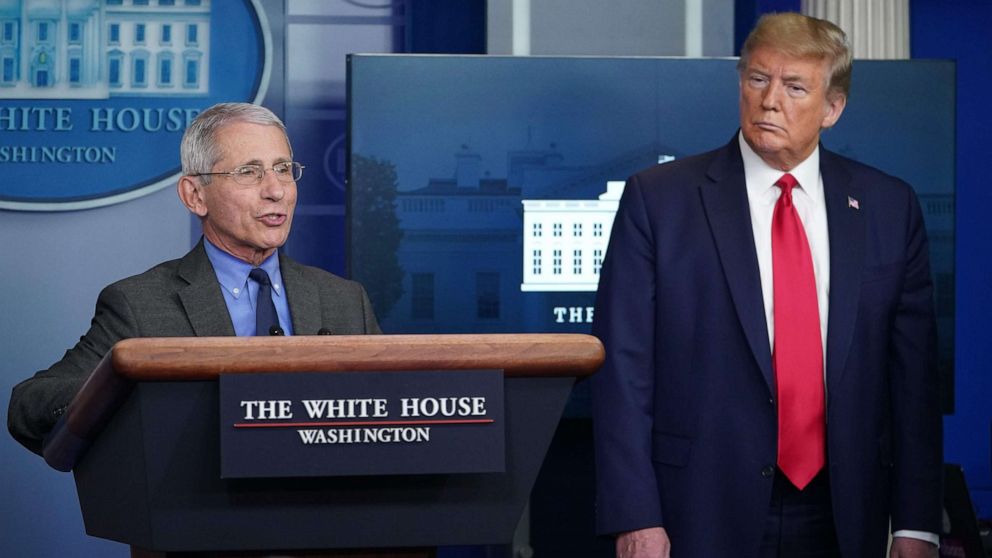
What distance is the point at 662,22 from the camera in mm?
3580

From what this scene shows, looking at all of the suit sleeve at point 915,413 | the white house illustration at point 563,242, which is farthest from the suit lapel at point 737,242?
the white house illustration at point 563,242

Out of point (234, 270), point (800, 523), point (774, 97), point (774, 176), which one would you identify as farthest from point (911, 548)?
point (234, 270)

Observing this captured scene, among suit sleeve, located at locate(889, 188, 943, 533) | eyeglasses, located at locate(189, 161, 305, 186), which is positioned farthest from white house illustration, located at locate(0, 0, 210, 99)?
suit sleeve, located at locate(889, 188, 943, 533)

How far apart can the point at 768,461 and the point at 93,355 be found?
3.40ft

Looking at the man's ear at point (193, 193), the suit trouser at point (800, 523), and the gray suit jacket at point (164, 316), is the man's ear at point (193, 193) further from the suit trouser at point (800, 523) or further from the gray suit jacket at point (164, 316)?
the suit trouser at point (800, 523)

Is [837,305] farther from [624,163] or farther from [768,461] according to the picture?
[624,163]

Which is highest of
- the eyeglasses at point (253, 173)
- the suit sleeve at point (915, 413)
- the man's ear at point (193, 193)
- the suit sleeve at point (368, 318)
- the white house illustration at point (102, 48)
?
the white house illustration at point (102, 48)

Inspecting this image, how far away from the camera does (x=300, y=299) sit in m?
1.90

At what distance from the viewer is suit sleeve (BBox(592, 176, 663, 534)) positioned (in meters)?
1.99

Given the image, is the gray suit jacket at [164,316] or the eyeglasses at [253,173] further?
the eyeglasses at [253,173]

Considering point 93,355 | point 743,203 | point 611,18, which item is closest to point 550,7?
point 611,18

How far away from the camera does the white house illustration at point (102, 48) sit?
3.74 meters

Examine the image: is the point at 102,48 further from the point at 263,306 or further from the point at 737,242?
the point at 737,242

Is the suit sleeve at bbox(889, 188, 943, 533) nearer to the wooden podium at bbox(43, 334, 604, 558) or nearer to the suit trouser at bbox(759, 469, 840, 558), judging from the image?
the suit trouser at bbox(759, 469, 840, 558)
